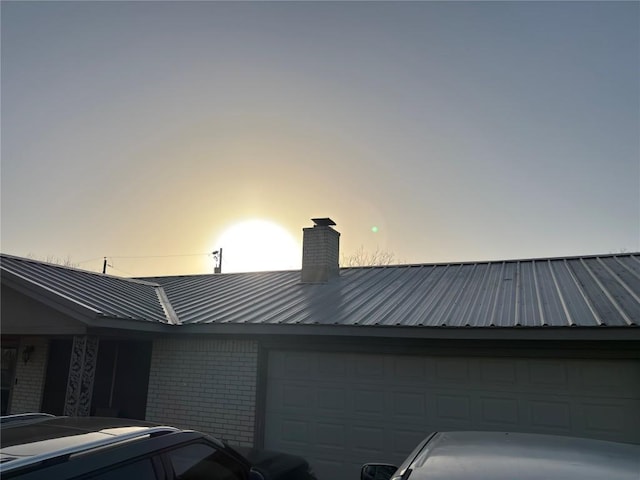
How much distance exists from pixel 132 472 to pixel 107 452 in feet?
0.73

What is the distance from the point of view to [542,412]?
7125 millimetres

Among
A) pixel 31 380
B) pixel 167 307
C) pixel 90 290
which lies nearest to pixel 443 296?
pixel 167 307

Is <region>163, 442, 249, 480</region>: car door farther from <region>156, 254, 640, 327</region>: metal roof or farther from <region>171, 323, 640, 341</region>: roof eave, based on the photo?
<region>156, 254, 640, 327</region>: metal roof

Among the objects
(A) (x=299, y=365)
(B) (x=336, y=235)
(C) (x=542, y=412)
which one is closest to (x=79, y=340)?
(A) (x=299, y=365)

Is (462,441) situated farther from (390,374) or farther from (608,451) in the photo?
(390,374)

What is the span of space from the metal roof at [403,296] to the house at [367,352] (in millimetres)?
58

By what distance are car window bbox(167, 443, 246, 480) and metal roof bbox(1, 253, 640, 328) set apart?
3.69 metres

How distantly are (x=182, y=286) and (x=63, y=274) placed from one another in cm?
340

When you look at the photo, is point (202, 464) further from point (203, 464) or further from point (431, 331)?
point (431, 331)

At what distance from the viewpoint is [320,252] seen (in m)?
12.3

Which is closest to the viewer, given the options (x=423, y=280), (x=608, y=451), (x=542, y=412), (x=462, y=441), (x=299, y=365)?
(x=608, y=451)

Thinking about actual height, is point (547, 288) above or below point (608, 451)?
above

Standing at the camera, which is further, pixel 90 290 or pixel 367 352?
pixel 90 290

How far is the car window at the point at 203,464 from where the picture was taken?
365 centimetres
